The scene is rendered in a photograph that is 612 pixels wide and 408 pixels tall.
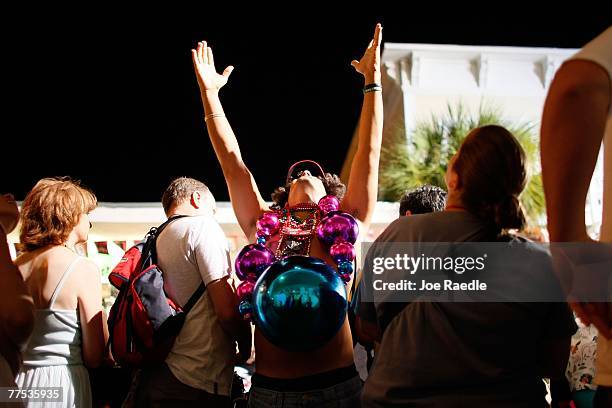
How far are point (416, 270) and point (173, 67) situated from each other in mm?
12138

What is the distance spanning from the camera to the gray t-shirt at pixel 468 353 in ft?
4.96

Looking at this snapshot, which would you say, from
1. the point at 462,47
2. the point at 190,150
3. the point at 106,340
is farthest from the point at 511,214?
the point at 190,150

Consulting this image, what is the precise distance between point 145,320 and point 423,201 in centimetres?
149

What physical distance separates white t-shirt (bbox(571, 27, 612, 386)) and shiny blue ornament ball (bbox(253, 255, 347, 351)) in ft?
2.70

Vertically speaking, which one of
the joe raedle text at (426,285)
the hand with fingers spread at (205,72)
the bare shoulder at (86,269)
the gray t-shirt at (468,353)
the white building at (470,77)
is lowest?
the gray t-shirt at (468,353)

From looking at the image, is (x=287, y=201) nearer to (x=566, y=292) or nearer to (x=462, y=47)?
(x=566, y=292)

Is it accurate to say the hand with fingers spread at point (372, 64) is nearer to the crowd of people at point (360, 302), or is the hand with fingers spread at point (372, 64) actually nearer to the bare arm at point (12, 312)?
the crowd of people at point (360, 302)

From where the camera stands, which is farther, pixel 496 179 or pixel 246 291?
pixel 246 291

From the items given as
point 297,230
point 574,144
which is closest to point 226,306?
point 297,230

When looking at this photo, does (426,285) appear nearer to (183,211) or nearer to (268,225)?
(268,225)

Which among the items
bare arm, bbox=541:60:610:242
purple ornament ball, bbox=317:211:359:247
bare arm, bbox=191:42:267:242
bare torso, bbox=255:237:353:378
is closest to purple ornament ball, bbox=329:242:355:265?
purple ornament ball, bbox=317:211:359:247

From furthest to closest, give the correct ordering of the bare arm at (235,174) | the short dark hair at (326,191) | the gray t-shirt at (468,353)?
1. the short dark hair at (326,191)
2. the bare arm at (235,174)
3. the gray t-shirt at (468,353)

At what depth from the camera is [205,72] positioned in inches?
106

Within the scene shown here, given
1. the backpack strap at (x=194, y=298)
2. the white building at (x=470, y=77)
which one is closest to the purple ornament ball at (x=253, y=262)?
the backpack strap at (x=194, y=298)
